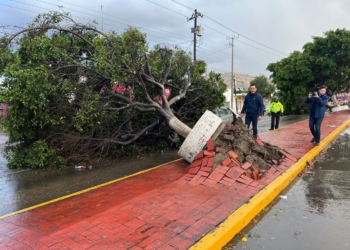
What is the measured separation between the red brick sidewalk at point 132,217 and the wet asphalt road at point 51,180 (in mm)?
664

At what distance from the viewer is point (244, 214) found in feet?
12.7

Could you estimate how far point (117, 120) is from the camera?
7.93 metres

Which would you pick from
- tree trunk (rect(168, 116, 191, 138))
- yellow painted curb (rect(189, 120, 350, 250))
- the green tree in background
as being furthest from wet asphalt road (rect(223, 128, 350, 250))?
the green tree in background

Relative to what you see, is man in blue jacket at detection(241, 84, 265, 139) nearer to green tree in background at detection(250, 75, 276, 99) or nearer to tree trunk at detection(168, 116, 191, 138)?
tree trunk at detection(168, 116, 191, 138)

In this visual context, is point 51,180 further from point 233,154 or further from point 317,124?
point 317,124

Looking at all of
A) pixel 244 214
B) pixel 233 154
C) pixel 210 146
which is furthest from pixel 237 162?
pixel 244 214

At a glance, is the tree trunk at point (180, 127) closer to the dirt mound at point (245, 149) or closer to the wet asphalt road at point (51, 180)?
the dirt mound at point (245, 149)

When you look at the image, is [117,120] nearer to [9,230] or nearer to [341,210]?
[9,230]

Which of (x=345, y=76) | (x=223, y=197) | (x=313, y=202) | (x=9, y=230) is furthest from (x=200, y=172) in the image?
(x=345, y=76)

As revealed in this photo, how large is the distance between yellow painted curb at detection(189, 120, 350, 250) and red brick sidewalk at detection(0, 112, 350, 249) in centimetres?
9

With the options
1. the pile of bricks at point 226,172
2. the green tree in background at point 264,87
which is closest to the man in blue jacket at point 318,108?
the pile of bricks at point 226,172

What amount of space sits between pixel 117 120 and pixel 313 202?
203 inches

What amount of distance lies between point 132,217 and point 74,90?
423 centimetres

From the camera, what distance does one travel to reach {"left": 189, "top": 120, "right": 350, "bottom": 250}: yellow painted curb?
10.6ft
